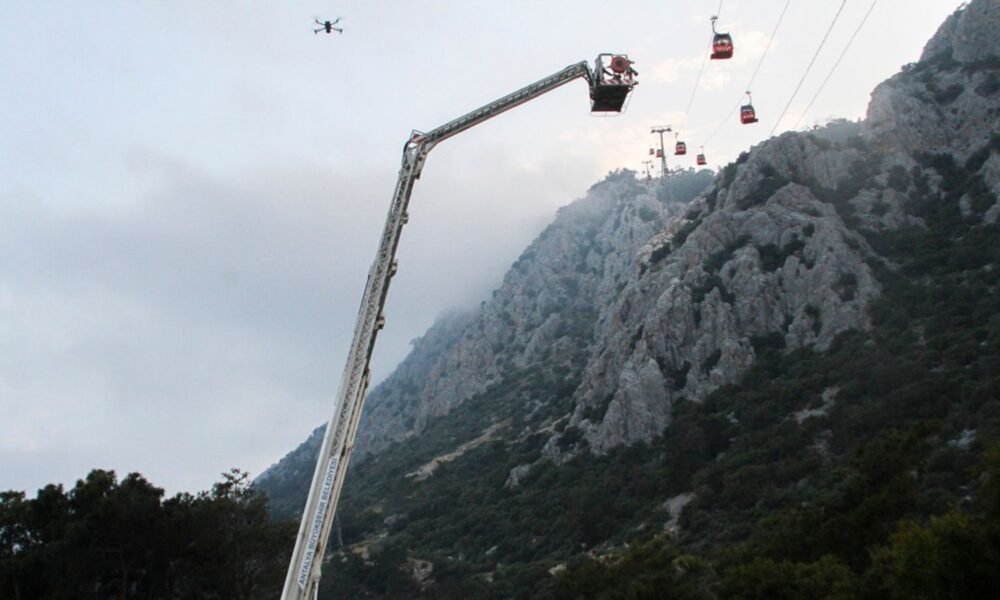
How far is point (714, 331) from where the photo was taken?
78625mm

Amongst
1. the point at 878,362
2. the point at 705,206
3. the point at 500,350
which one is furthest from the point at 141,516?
the point at 500,350

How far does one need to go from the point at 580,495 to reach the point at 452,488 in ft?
94.4

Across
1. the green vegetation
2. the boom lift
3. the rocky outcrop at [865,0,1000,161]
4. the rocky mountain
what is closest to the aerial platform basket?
the boom lift

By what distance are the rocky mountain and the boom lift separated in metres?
16.9

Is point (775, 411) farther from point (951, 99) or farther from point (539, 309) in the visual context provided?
point (539, 309)

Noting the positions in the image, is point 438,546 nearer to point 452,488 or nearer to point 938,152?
point 452,488

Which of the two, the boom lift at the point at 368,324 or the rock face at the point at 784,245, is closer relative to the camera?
the boom lift at the point at 368,324

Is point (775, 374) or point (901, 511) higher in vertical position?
point (775, 374)

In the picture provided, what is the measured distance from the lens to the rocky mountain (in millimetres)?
32094

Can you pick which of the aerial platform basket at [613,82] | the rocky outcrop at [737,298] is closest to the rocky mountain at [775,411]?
the rocky outcrop at [737,298]

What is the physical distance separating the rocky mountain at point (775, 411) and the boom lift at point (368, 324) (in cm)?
1695

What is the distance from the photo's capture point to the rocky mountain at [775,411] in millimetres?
32094

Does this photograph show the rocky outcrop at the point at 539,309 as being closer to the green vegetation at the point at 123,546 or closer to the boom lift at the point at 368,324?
the green vegetation at the point at 123,546

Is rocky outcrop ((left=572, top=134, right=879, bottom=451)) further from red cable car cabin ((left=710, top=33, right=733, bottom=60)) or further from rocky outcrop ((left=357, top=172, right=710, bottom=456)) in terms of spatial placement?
red cable car cabin ((left=710, top=33, right=733, bottom=60))
